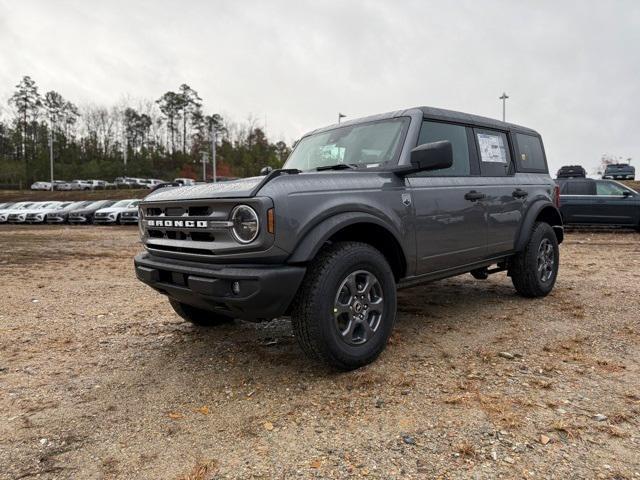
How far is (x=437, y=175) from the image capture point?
12.9ft

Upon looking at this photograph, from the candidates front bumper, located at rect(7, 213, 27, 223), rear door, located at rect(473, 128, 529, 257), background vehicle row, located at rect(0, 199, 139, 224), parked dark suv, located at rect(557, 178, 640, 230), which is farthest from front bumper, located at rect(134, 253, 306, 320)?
front bumper, located at rect(7, 213, 27, 223)

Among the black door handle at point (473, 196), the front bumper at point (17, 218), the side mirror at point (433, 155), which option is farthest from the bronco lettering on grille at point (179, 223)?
the front bumper at point (17, 218)

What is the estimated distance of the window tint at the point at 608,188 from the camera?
12703 millimetres

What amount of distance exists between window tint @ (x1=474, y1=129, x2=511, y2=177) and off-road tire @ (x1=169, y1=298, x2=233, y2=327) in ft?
9.36

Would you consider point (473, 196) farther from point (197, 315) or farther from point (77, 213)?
point (77, 213)

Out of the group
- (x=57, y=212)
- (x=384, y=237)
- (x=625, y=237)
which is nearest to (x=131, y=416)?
(x=384, y=237)

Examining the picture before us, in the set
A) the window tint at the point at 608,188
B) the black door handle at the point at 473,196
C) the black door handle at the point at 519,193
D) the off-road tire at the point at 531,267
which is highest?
the window tint at the point at 608,188

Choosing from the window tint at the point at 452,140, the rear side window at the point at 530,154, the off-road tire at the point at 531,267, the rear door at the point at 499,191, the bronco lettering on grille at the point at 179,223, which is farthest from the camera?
the rear side window at the point at 530,154

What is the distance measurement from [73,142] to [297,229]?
7393 cm

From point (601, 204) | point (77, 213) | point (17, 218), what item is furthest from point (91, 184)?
point (601, 204)

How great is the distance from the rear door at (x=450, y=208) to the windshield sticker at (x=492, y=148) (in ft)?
0.58

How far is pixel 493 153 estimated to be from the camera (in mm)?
4738

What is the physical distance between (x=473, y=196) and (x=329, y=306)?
6.46 ft

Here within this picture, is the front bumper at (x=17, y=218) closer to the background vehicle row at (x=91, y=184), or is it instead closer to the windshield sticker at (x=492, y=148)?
the windshield sticker at (x=492, y=148)
